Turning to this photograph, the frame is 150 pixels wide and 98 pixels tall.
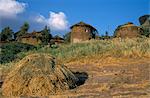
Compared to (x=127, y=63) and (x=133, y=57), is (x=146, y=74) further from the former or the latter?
(x=133, y=57)

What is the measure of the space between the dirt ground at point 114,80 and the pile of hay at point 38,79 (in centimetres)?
42

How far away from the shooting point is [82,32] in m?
53.3

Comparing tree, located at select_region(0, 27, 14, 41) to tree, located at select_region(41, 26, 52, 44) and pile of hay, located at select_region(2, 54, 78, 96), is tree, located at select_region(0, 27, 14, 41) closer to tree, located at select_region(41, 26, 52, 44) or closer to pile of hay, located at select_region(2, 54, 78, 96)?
tree, located at select_region(41, 26, 52, 44)

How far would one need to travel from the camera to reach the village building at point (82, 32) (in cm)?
5341

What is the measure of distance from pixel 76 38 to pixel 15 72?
4420 centimetres

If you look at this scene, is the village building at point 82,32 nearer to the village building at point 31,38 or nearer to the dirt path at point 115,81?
the village building at point 31,38

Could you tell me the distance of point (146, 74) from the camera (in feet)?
33.4

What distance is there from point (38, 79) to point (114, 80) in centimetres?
214

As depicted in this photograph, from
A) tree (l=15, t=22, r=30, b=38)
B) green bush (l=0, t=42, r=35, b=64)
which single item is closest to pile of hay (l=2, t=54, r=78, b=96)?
green bush (l=0, t=42, r=35, b=64)

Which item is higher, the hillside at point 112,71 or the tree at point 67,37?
the tree at point 67,37

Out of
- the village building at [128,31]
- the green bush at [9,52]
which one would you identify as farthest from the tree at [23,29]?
the green bush at [9,52]

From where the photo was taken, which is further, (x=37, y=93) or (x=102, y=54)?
(x=102, y=54)

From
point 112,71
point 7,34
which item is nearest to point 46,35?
point 7,34

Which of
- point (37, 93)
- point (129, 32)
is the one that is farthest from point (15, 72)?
point (129, 32)
